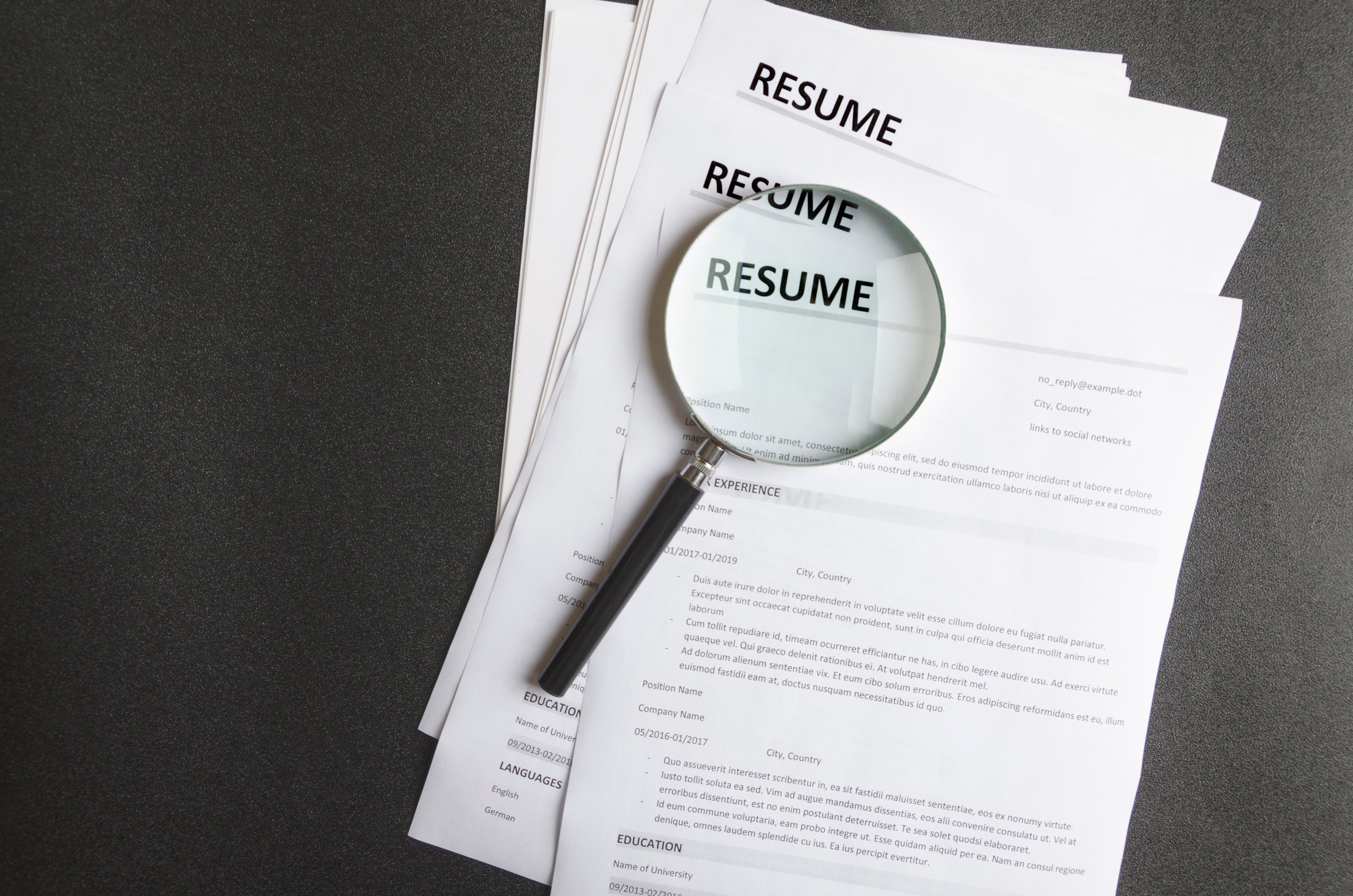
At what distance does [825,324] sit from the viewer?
27.1 inches

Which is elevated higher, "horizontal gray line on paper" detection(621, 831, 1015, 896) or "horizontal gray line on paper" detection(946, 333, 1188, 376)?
"horizontal gray line on paper" detection(946, 333, 1188, 376)

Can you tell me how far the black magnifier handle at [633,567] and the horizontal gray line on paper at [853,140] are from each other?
0.35 meters

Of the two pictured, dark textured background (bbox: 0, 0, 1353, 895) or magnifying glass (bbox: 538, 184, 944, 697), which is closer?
magnifying glass (bbox: 538, 184, 944, 697)

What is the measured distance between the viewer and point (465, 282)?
31.4 inches

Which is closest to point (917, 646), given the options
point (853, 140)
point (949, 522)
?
point (949, 522)

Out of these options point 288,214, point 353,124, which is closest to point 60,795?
point 288,214

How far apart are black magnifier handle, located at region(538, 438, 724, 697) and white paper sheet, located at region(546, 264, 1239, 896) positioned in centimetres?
4

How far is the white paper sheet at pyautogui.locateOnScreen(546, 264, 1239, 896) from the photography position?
76cm

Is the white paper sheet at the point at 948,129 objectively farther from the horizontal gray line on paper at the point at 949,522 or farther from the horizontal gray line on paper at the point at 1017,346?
the horizontal gray line on paper at the point at 949,522

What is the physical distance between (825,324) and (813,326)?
12 mm

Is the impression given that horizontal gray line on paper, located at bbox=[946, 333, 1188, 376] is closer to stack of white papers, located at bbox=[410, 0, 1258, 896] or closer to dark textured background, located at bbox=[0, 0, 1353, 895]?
stack of white papers, located at bbox=[410, 0, 1258, 896]

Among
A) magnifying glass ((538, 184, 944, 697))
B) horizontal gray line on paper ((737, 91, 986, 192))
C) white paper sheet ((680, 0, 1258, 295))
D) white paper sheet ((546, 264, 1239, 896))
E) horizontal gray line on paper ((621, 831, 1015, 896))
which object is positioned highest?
white paper sheet ((680, 0, 1258, 295))

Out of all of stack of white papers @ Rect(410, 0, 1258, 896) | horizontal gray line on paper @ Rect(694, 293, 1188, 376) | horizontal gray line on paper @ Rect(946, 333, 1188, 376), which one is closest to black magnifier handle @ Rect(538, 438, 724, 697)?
stack of white papers @ Rect(410, 0, 1258, 896)

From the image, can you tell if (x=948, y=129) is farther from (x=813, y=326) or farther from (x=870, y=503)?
(x=870, y=503)
